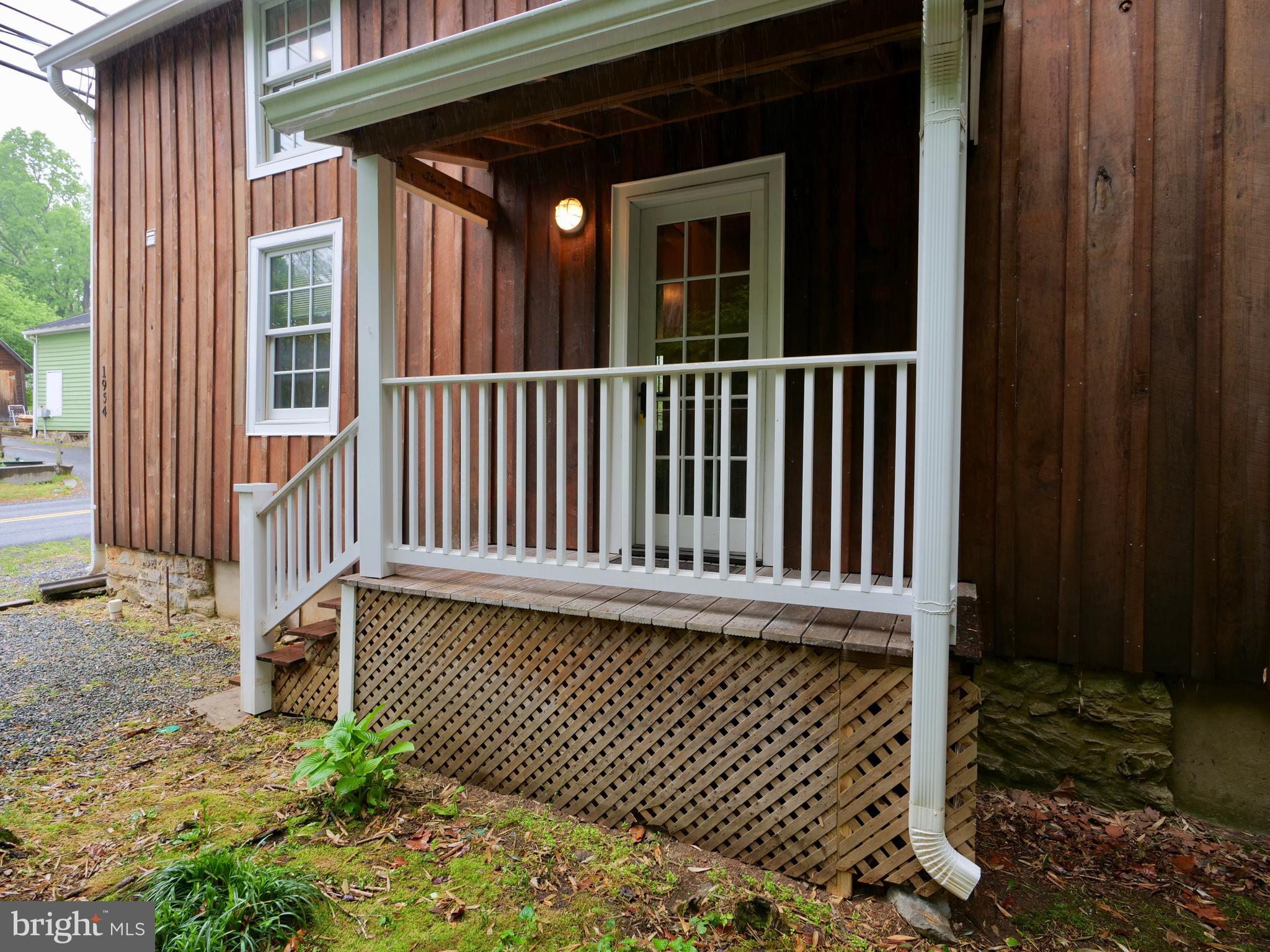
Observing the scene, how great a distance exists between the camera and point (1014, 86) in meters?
2.98

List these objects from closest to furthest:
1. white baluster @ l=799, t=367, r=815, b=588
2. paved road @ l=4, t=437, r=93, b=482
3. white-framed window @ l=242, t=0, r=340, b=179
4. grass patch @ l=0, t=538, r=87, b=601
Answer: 1. white baluster @ l=799, t=367, r=815, b=588
2. white-framed window @ l=242, t=0, r=340, b=179
3. grass patch @ l=0, t=538, r=87, b=601
4. paved road @ l=4, t=437, r=93, b=482

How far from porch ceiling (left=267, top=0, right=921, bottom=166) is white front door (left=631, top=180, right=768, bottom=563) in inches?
21.3

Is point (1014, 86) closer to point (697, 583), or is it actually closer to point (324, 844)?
point (697, 583)

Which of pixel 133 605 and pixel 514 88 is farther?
pixel 133 605

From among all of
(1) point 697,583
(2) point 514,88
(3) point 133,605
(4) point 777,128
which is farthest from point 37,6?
(1) point 697,583

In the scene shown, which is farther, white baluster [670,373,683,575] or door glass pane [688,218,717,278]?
door glass pane [688,218,717,278]

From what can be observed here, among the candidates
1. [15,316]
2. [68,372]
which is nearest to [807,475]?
[68,372]

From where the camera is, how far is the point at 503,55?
266cm

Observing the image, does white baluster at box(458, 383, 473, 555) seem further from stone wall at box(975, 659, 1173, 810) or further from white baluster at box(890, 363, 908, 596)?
stone wall at box(975, 659, 1173, 810)

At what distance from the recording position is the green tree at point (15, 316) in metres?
28.2

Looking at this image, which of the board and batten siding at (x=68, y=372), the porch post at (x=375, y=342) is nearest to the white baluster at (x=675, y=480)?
the porch post at (x=375, y=342)

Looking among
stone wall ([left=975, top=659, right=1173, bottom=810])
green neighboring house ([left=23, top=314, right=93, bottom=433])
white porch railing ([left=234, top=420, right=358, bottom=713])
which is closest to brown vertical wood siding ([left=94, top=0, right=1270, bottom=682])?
stone wall ([left=975, top=659, right=1173, bottom=810])

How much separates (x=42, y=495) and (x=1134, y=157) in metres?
17.3

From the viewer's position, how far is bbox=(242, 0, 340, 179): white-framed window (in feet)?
16.8
